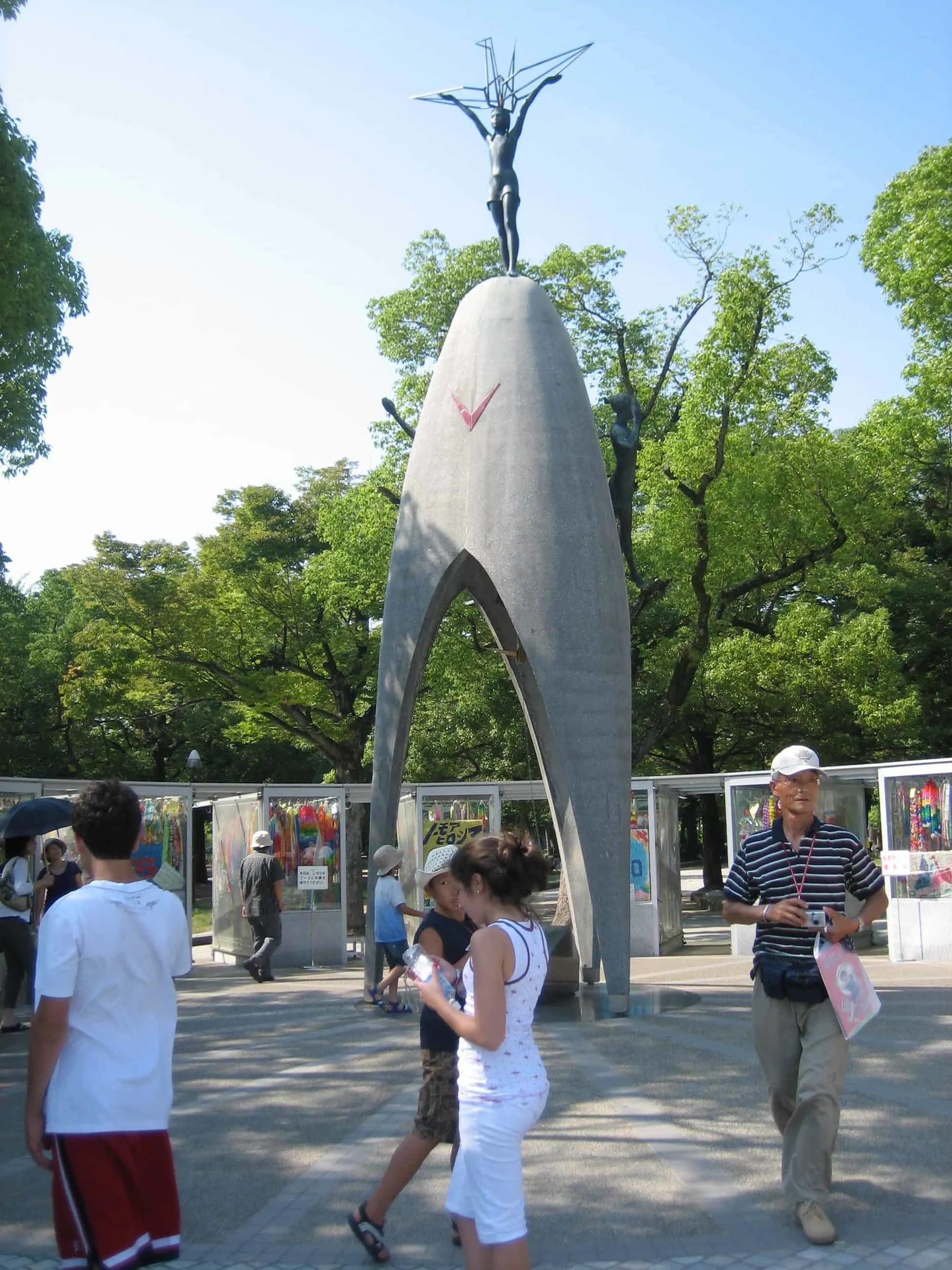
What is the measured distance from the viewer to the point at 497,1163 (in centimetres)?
349

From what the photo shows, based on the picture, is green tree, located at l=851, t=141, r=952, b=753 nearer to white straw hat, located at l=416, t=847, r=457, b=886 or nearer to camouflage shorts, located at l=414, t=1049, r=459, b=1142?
white straw hat, located at l=416, t=847, r=457, b=886

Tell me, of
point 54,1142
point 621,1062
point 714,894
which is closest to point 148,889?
point 54,1142

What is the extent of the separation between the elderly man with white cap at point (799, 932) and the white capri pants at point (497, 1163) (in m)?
Answer: 1.86

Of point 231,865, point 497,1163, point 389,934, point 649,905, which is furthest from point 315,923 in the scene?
point 497,1163

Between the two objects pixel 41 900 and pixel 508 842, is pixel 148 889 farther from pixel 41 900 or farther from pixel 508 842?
pixel 41 900

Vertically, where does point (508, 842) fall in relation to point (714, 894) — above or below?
above

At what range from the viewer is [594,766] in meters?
10.8

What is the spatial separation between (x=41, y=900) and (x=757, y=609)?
1737cm

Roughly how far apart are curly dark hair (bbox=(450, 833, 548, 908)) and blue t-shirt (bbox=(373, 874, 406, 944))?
761 centimetres

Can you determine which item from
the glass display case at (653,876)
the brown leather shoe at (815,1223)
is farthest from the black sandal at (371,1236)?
the glass display case at (653,876)

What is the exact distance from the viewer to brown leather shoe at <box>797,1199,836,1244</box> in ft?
15.3

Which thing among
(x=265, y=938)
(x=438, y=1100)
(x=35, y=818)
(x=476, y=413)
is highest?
(x=476, y=413)

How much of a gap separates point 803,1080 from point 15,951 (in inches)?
305

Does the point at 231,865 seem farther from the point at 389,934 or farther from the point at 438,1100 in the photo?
the point at 438,1100
